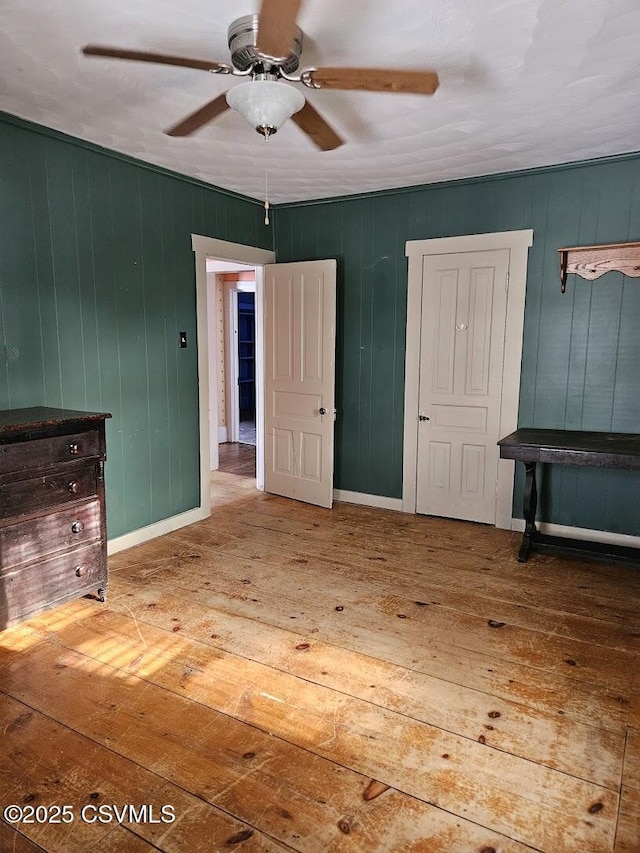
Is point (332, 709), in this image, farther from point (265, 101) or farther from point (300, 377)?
point (300, 377)

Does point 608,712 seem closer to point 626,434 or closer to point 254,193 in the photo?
point 626,434

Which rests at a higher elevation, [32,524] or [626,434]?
[626,434]

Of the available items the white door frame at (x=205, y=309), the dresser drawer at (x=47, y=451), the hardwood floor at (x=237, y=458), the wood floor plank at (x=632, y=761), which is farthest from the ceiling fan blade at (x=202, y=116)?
the hardwood floor at (x=237, y=458)

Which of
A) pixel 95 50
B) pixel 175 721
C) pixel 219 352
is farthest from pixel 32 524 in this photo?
pixel 219 352

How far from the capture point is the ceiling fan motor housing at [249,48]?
80.9 inches

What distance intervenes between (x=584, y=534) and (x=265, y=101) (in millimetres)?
3435

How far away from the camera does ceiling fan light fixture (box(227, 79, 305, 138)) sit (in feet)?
6.79

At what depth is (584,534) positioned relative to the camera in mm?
3990

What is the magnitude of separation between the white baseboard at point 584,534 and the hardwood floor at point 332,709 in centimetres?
41

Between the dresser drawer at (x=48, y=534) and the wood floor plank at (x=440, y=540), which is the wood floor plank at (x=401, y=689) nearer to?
the dresser drawer at (x=48, y=534)

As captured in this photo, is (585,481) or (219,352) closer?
(585,481)

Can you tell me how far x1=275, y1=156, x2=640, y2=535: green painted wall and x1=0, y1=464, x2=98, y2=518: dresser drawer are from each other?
8.22 feet

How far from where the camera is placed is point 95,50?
200cm

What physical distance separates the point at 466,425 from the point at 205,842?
3.33 m
